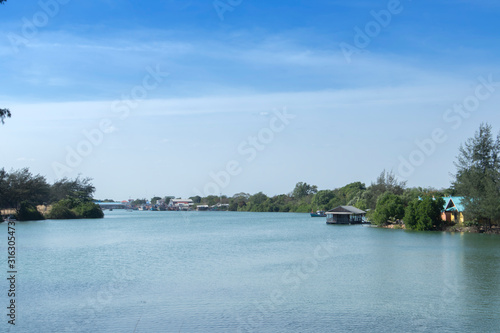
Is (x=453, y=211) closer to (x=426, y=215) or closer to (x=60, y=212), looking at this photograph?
(x=426, y=215)

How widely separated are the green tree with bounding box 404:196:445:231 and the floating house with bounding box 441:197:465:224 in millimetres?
1923

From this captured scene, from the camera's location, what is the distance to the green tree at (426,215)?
2030 inches

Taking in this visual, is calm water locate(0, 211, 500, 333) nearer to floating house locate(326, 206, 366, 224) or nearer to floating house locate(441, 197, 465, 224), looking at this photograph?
floating house locate(441, 197, 465, 224)

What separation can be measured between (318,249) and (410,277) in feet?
42.1

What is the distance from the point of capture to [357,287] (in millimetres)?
18766

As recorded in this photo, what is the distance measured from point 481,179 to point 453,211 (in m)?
7.46

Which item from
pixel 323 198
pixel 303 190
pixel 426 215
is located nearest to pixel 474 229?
pixel 426 215

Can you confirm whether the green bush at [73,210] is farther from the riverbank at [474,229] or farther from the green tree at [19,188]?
the riverbank at [474,229]

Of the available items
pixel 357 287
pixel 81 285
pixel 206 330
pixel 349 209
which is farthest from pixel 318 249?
pixel 349 209

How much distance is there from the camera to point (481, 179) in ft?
158

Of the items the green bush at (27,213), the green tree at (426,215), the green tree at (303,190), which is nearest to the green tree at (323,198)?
the green tree at (303,190)

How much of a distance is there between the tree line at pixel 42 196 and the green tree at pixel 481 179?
2303 inches

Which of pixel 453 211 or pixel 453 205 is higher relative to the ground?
pixel 453 205

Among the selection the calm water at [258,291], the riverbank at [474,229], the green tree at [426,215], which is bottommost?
the calm water at [258,291]
